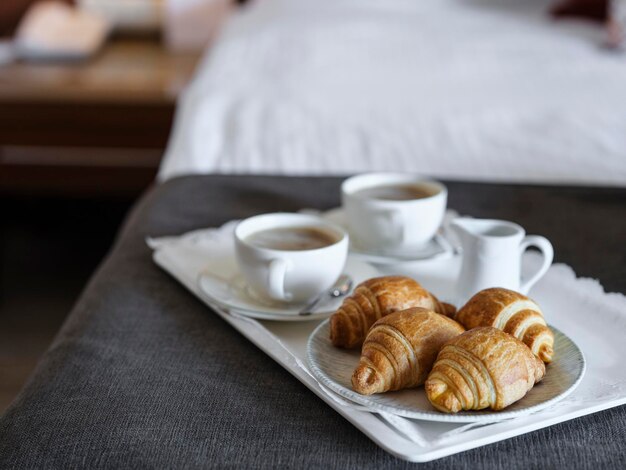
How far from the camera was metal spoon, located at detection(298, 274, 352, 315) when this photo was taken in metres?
0.77

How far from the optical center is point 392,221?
904 mm

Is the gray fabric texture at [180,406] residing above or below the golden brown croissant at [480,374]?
below

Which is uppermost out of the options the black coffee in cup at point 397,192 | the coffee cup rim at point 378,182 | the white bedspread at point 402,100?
the coffee cup rim at point 378,182

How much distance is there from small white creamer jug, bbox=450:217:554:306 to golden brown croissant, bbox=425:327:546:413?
182 mm

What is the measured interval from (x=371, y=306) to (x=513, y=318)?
0.37 feet

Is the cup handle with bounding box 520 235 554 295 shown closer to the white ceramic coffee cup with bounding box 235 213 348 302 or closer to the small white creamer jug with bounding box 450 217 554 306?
the small white creamer jug with bounding box 450 217 554 306

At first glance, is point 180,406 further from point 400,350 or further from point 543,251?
point 543,251

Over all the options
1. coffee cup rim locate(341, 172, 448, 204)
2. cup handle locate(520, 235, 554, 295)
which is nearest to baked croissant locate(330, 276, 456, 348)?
cup handle locate(520, 235, 554, 295)

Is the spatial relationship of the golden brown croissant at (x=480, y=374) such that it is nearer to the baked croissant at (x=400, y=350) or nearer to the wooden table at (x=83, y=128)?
the baked croissant at (x=400, y=350)

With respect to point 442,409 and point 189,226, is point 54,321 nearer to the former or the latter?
point 189,226

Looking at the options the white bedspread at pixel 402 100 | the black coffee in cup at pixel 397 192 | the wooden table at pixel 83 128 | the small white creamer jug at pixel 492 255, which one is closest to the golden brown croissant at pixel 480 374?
the small white creamer jug at pixel 492 255

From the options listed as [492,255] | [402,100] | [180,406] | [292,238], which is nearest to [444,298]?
[492,255]

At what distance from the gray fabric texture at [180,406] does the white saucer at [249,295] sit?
22mm

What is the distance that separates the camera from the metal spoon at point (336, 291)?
2.51 ft
